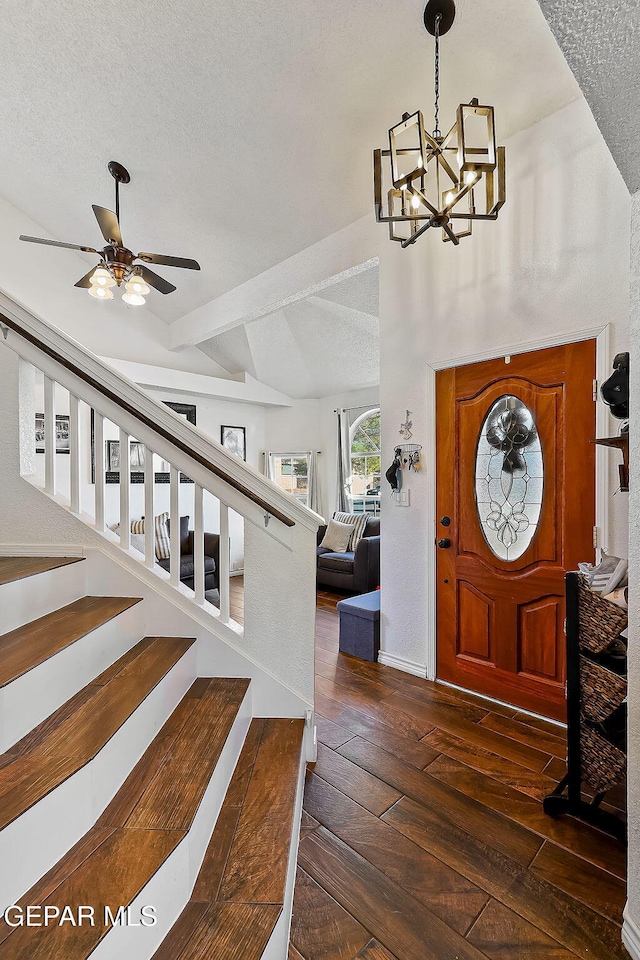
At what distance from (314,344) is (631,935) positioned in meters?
5.33

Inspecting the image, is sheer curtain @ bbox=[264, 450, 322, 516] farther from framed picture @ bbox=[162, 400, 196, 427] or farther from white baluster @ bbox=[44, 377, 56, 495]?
white baluster @ bbox=[44, 377, 56, 495]

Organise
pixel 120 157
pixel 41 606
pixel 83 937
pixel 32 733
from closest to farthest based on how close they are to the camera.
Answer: pixel 83 937
pixel 32 733
pixel 41 606
pixel 120 157

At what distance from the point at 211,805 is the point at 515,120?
11.5ft

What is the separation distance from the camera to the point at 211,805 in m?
1.31

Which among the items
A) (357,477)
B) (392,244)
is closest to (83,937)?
(392,244)

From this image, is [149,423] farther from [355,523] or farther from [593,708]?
[355,523]

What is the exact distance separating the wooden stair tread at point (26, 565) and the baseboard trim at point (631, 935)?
6.99ft

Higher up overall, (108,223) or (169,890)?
(108,223)

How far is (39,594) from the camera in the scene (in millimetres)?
1660

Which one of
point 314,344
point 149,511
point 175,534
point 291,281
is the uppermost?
point 291,281

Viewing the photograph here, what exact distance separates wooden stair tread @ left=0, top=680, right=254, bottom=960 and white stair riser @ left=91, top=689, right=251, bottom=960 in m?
0.02

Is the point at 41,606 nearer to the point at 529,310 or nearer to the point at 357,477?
the point at 529,310

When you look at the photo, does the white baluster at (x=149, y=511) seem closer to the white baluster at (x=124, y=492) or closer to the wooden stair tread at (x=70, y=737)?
the white baluster at (x=124, y=492)

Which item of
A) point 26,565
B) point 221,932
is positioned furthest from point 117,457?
point 221,932
